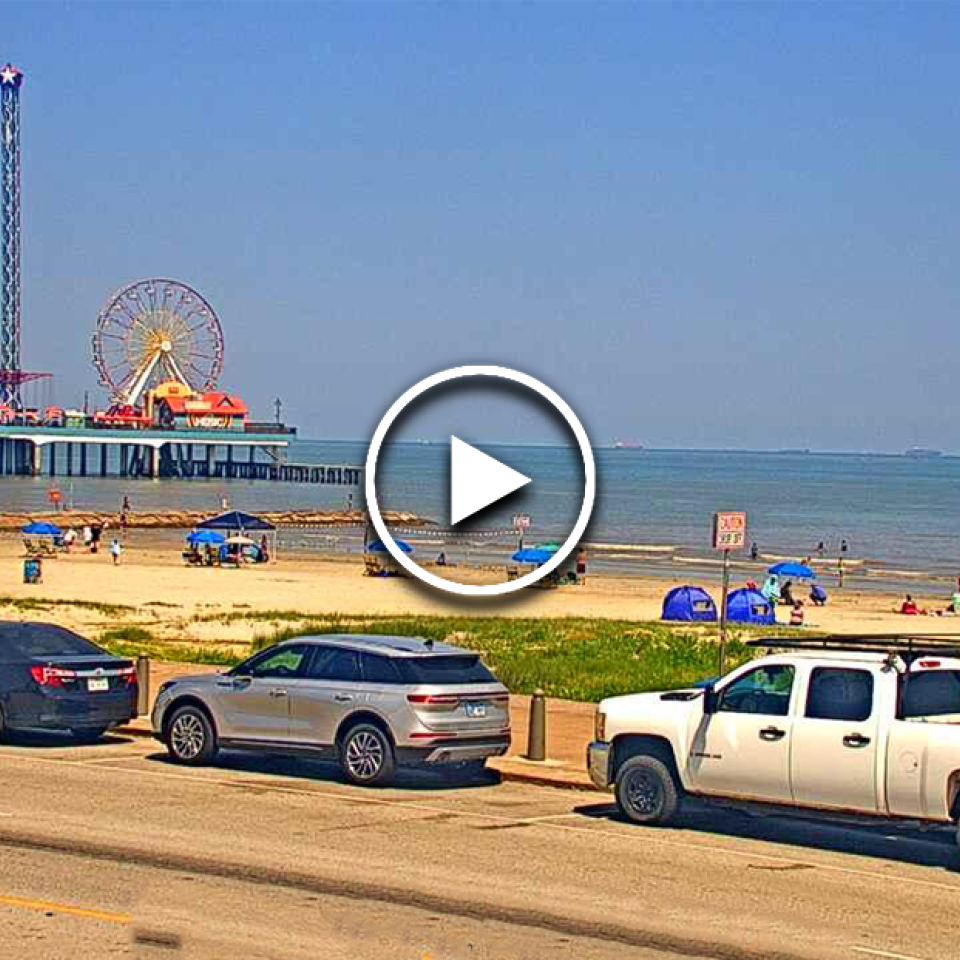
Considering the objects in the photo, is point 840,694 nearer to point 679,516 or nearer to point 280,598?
point 280,598

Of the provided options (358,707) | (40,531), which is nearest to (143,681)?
(358,707)

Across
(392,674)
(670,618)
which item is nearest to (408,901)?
(392,674)

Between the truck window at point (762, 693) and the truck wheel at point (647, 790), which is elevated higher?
the truck window at point (762, 693)

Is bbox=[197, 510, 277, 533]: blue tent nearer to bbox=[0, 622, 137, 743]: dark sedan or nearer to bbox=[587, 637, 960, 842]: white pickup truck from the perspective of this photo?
bbox=[0, 622, 137, 743]: dark sedan

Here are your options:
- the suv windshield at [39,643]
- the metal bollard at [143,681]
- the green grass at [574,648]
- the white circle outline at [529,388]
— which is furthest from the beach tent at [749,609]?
the white circle outline at [529,388]

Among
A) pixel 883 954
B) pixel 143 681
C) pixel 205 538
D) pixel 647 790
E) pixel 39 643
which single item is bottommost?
pixel 883 954

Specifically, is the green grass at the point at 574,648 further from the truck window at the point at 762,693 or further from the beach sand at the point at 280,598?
the truck window at the point at 762,693

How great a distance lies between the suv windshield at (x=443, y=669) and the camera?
1844 centimetres

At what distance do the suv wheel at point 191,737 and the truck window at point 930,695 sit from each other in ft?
25.5

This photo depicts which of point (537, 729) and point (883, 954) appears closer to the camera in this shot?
point (883, 954)

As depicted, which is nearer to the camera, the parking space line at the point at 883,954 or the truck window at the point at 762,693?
the parking space line at the point at 883,954

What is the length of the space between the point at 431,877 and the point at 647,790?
10.8 feet

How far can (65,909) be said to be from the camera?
1213 centimetres

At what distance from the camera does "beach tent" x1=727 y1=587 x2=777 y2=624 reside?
49312mm
